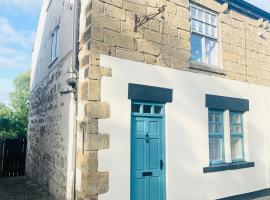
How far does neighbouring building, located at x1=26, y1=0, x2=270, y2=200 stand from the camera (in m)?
5.89

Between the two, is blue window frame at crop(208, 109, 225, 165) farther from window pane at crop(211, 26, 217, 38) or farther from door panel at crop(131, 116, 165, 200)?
window pane at crop(211, 26, 217, 38)

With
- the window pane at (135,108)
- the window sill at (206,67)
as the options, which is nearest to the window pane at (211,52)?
the window sill at (206,67)

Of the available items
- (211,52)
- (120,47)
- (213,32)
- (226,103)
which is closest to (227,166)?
(226,103)

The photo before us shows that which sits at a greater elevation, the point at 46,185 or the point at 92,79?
the point at 92,79

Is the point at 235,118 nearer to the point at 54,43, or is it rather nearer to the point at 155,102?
the point at 155,102

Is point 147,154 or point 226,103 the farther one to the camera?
point 226,103

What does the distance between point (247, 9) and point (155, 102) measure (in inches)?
219

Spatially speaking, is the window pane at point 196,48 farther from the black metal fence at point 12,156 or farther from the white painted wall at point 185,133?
the black metal fence at point 12,156

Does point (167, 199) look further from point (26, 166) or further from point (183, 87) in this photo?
point (26, 166)

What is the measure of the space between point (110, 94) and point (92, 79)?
1.71 feet

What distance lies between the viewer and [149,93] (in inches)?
259

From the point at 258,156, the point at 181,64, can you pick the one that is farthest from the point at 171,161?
the point at 258,156

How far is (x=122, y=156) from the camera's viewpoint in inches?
234

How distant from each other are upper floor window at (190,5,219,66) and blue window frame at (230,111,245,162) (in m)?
1.84
